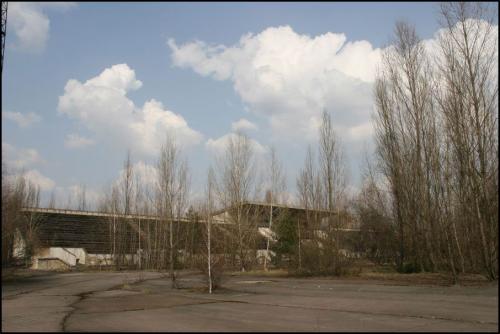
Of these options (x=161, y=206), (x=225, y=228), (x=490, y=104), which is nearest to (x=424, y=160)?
(x=490, y=104)

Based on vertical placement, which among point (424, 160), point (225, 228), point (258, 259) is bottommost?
point (258, 259)

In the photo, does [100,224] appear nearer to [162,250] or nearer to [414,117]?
[162,250]

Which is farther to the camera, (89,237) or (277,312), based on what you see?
(89,237)

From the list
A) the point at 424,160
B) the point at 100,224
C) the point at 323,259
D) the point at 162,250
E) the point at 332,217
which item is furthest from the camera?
the point at 100,224

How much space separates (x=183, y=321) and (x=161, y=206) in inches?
1282

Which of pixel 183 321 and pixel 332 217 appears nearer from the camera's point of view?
pixel 183 321

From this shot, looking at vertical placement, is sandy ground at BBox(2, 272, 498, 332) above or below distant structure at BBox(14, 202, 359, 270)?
below

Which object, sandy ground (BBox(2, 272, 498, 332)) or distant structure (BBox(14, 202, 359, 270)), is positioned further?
distant structure (BBox(14, 202, 359, 270))

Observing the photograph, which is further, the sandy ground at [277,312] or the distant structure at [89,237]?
the distant structure at [89,237]

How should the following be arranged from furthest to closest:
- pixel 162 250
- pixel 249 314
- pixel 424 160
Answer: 1. pixel 162 250
2. pixel 424 160
3. pixel 249 314

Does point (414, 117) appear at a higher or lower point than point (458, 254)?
higher

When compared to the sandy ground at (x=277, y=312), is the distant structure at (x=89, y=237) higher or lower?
higher

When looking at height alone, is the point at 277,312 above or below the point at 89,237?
below

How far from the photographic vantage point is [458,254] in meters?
20.0
